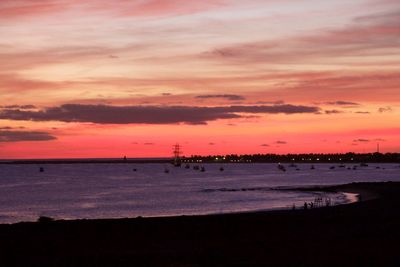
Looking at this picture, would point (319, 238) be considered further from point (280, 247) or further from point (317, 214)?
point (317, 214)

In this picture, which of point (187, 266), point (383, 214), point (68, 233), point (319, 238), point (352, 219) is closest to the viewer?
point (187, 266)

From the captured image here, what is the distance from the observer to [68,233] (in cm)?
3531

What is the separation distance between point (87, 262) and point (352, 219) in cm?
2168

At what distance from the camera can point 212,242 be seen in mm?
31891

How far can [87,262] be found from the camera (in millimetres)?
25656

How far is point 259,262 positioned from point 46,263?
26.1 ft

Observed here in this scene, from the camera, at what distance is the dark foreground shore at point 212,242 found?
25641 millimetres

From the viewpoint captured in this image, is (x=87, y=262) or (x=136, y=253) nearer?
(x=87, y=262)

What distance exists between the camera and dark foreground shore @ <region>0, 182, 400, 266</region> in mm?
25641

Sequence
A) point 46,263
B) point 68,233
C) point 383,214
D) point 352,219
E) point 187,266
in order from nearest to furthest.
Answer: point 187,266
point 46,263
point 68,233
point 352,219
point 383,214

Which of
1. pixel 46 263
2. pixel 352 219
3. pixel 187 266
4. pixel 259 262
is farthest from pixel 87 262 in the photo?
pixel 352 219

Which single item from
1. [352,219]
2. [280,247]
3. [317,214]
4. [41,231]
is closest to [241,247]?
[280,247]

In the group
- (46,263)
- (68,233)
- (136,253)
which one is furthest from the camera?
(68,233)

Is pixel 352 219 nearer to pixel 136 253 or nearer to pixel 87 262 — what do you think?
pixel 136 253
